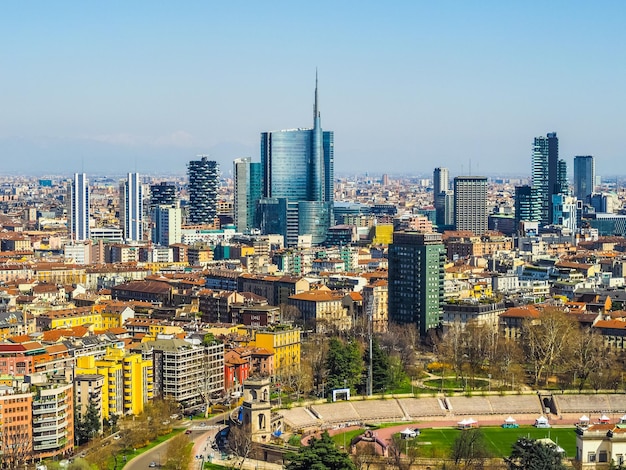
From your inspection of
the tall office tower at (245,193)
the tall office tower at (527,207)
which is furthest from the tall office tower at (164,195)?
the tall office tower at (527,207)

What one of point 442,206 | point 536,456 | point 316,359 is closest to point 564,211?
point 442,206

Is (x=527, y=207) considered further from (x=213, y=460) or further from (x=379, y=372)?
(x=213, y=460)

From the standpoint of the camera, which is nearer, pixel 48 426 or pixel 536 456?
pixel 536 456

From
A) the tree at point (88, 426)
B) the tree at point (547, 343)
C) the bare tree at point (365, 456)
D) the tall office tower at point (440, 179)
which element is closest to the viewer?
the bare tree at point (365, 456)

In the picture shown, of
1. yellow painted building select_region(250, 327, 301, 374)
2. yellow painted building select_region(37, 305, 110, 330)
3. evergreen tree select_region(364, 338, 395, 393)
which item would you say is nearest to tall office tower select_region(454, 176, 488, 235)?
yellow painted building select_region(37, 305, 110, 330)

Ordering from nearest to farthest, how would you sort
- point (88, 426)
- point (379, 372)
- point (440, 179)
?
point (88, 426) < point (379, 372) < point (440, 179)

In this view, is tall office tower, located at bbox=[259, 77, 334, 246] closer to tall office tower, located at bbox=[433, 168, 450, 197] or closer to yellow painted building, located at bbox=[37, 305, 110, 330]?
tall office tower, located at bbox=[433, 168, 450, 197]

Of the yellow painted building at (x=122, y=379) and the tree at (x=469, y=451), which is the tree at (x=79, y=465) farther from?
the tree at (x=469, y=451)
